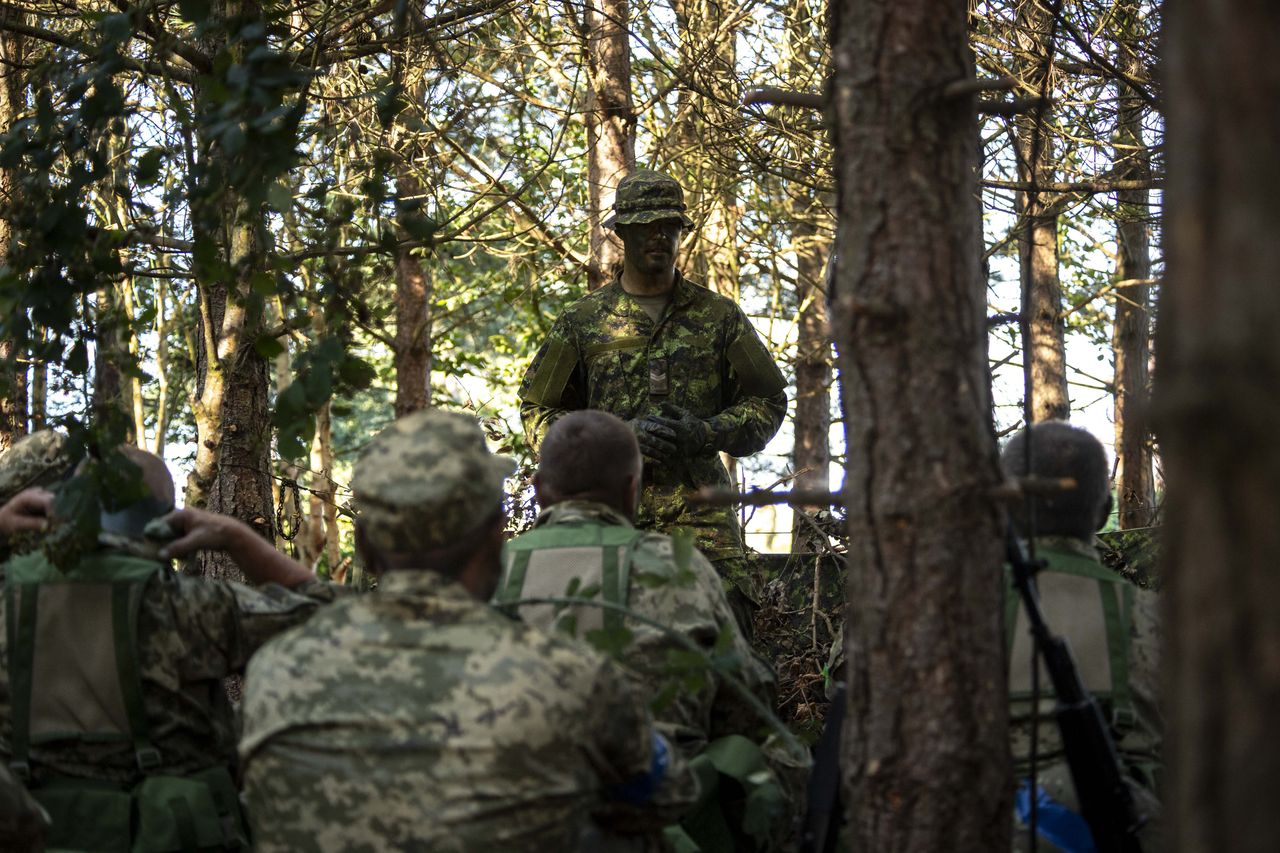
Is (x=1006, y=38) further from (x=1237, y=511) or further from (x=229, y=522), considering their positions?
(x=1237, y=511)

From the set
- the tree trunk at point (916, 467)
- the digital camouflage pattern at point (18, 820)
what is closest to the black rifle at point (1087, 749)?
the tree trunk at point (916, 467)

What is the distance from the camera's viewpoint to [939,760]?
9.59ft

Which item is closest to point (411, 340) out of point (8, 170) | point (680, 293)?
point (8, 170)

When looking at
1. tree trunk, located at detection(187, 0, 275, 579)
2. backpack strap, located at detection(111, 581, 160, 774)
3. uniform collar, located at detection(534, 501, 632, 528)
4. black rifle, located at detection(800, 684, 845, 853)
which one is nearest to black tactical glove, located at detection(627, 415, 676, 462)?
uniform collar, located at detection(534, 501, 632, 528)

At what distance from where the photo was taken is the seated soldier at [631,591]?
4.04 meters

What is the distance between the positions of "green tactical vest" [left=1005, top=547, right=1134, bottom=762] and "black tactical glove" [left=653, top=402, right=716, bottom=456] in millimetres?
2128

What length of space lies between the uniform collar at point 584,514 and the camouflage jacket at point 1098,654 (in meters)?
1.19

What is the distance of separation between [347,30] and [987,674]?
4764 millimetres

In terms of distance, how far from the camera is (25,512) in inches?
162

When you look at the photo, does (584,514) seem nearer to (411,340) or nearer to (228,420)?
(228,420)

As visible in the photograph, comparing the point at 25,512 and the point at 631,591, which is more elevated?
the point at 25,512

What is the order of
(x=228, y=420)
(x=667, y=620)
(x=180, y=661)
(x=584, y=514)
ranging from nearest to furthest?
(x=180, y=661) → (x=667, y=620) → (x=584, y=514) → (x=228, y=420)

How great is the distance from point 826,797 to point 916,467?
2.67 feet

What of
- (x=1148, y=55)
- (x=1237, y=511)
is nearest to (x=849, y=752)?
(x=1237, y=511)
